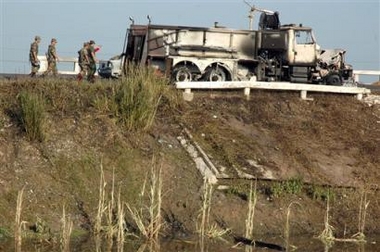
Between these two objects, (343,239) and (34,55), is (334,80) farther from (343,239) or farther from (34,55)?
(343,239)

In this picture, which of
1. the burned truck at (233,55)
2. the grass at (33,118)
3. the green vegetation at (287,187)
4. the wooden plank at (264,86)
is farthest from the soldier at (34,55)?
the green vegetation at (287,187)

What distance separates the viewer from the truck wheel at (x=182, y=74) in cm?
2541

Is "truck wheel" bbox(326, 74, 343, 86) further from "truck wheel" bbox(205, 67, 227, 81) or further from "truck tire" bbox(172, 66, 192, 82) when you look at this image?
"truck tire" bbox(172, 66, 192, 82)

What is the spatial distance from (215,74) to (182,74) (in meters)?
1.12

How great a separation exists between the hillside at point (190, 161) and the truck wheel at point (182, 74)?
280 centimetres

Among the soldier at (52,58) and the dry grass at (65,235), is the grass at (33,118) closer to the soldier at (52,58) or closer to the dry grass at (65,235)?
the dry grass at (65,235)

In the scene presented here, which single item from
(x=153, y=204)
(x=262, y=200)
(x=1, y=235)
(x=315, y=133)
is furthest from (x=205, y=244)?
(x=315, y=133)

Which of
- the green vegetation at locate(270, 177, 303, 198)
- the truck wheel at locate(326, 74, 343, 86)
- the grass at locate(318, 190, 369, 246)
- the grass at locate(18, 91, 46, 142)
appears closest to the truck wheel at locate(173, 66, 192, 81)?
the truck wheel at locate(326, 74, 343, 86)

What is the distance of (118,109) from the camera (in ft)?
64.7

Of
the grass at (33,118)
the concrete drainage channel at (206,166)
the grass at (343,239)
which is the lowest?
the grass at (343,239)

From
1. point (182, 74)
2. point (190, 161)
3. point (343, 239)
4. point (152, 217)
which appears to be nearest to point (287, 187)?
point (343, 239)

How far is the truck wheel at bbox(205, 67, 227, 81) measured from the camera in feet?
84.8

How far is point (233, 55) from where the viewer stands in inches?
1047

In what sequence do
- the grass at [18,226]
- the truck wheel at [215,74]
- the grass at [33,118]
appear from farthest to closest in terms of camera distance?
the truck wheel at [215,74] → the grass at [33,118] → the grass at [18,226]
